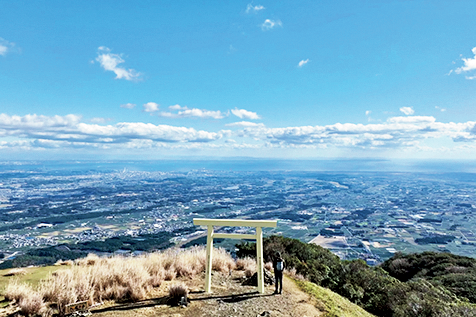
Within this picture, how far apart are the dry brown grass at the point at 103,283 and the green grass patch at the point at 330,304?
8.86ft

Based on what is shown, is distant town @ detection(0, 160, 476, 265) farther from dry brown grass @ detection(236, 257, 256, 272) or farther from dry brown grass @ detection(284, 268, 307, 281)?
dry brown grass @ detection(236, 257, 256, 272)

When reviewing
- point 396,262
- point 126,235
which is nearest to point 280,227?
point 126,235

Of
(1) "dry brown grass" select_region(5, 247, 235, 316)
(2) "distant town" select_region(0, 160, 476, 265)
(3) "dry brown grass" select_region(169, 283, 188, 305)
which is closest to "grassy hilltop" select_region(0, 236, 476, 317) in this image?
(1) "dry brown grass" select_region(5, 247, 235, 316)

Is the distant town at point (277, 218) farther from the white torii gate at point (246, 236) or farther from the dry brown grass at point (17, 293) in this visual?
the dry brown grass at point (17, 293)

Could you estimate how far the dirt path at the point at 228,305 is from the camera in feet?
18.5

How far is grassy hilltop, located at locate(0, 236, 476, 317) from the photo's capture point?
577 centimetres

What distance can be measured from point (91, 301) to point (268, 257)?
726 centimetres

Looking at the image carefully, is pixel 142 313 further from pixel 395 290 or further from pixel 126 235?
pixel 126 235

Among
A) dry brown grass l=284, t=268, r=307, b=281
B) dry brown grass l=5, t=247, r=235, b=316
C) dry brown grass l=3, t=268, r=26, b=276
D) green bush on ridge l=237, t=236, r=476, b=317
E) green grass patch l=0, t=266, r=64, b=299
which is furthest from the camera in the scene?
dry brown grass l=284, t=268, r=307, b=281

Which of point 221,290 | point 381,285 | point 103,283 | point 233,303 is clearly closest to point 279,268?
point 233,303

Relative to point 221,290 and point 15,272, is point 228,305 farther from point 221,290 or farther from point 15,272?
point 15,272

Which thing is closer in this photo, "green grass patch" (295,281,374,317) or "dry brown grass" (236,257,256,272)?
"green grass patch" (295,281,374,317)

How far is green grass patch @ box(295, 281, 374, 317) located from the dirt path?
247 millimetres

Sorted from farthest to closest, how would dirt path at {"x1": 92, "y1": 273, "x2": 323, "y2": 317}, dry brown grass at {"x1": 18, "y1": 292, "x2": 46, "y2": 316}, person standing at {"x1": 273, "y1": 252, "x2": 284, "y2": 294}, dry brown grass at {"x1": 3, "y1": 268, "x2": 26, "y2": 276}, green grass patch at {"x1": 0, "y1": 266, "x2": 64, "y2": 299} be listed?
1. dry brown grass at {"x1": 3, "y1": 268, "x2": 26, "y2": 276}
2. green grass patch at {"x1": 0, "y1": 266, "x2": 64, "y2": 299}
3. person standing at {"x1": 273, "y1": 252, "x2": 284, "y2": 294}
4. dirt path at {"x1": 92, "y1": 273, "x2": 323, "y2": 317}
5. dry brown grass at {"x1": 18, "y1": 292, "x2": 46, "y2": 316}
